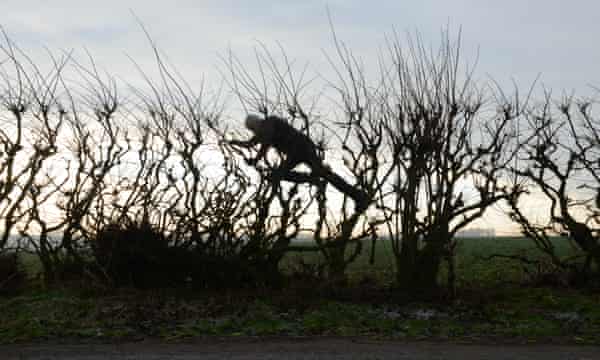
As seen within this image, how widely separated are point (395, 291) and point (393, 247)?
2.79 feet

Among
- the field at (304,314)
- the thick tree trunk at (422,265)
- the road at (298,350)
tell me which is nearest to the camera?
the road at (298,350)

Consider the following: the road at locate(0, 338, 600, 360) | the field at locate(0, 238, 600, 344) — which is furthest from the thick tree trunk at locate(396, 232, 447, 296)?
the road at locate(0, 338, 600, 360)

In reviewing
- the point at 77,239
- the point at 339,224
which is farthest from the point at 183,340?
the point at 77,239

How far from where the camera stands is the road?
318 inches

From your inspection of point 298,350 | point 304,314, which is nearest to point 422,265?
point 304,314

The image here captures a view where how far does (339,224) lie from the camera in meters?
12.7

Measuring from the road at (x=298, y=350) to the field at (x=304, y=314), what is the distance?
50cm

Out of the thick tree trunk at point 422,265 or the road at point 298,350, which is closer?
the road at point 298,350

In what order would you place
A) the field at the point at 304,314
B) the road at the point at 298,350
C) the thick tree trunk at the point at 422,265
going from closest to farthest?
the road at the point at 298,350
the field at the point at 304,314
the thick tree trunk at the point at 422,265

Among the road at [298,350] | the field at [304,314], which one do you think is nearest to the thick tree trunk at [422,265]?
the field at [304,314]

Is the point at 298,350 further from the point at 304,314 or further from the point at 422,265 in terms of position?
Answer: the point at 422,265

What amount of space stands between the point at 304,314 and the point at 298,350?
224 cm

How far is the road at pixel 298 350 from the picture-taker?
808cm

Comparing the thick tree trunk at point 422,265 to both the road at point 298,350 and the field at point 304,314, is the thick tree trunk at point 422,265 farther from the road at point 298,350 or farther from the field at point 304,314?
the road at point 298,350
